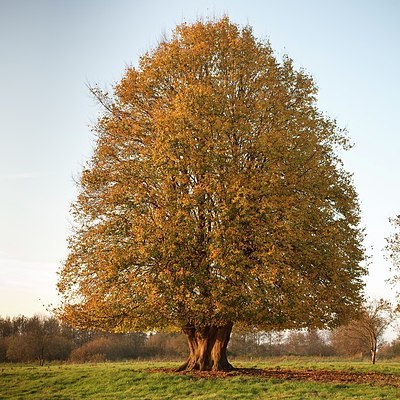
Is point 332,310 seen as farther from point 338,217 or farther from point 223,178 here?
point 223,178

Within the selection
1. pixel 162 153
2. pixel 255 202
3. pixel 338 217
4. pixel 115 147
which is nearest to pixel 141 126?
pixel 115 147

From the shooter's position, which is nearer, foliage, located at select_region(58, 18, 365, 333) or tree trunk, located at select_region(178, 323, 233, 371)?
foliage, located at select_region(58, 18, 365, 333)

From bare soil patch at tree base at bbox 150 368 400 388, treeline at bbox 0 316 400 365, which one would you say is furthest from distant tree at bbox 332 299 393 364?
bare soil patch at tree base at bbox 150 368 400 388

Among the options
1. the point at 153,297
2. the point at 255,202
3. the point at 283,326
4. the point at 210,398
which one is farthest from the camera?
the point at 283,326

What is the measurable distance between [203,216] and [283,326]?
22.2ft

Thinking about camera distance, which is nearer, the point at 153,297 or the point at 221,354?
the point at 153,297

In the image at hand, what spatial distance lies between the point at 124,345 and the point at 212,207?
32083 millimetres

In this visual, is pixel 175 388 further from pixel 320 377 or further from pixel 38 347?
pixel 38 347

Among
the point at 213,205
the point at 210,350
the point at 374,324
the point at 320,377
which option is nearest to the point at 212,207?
the point at 213,205

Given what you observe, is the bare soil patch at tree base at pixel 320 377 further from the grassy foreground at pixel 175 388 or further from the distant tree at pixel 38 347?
the distant tree at pixel 38 347

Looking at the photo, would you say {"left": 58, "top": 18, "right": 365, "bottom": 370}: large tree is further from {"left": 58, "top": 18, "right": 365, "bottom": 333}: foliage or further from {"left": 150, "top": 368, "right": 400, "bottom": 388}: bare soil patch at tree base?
{"left": 150, "top": 368, "right": 400, "bottom": 388}: bare soil patch at tree base

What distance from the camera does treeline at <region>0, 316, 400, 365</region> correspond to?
44438 millimetres

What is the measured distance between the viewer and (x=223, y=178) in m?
23.5

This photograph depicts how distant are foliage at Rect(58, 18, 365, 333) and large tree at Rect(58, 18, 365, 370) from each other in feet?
0.23
